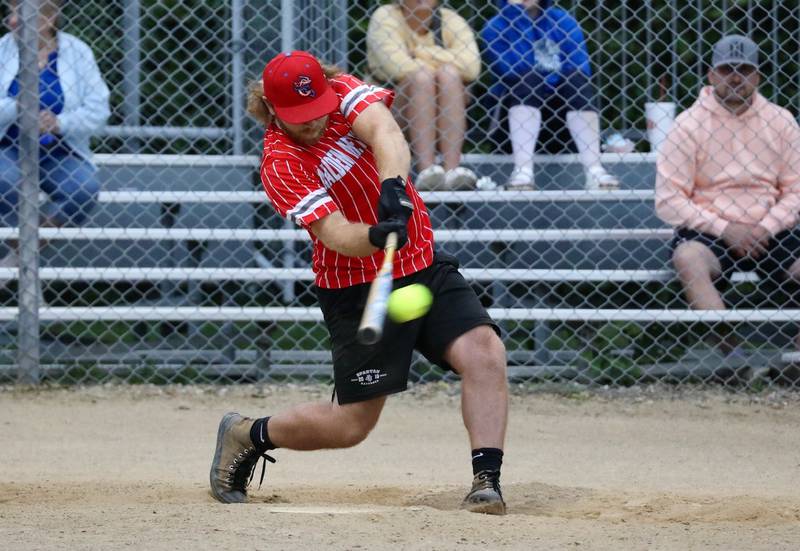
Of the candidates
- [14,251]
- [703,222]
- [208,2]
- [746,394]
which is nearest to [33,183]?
[14,251]

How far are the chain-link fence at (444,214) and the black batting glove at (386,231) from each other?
107 inches

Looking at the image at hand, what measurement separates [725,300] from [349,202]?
Answer: 3373 mm

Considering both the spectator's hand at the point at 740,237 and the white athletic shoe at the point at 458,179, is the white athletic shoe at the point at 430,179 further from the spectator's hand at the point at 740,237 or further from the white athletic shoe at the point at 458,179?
the spectator's hand at the point at 740,237

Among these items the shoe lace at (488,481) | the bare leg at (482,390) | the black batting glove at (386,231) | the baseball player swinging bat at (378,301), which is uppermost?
the black batting glove at (386,231)

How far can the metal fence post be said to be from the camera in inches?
257

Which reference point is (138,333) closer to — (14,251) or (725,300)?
(14,251)

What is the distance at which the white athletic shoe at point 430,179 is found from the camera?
21.6 feet

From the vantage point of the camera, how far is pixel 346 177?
4.23m

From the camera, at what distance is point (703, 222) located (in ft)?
20.9

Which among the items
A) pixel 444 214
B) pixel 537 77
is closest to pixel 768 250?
pixel 537 77

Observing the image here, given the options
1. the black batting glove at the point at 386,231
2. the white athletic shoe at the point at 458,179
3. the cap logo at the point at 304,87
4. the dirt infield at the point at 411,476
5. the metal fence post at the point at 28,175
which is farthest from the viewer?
the white athletic shoe at the point at 458,179

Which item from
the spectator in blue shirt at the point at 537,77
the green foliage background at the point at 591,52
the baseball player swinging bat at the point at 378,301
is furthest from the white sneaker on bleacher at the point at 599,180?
the baseball player swinging bat at the point at 378,301

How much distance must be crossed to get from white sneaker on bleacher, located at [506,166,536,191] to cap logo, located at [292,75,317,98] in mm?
2864

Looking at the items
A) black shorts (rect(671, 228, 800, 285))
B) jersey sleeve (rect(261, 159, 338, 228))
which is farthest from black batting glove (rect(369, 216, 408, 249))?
black shorts (rect(671, 228, 800, 285))
